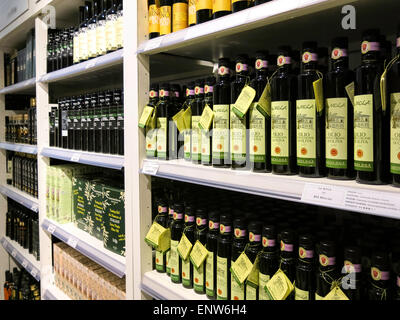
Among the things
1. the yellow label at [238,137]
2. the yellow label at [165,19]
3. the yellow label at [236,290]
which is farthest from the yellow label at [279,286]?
the yellow label at [165,19]

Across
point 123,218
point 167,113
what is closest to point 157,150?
point 167,113

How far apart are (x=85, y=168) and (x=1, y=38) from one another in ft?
5.28

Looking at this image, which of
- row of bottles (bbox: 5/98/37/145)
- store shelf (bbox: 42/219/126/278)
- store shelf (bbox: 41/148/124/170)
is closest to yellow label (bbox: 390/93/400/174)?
store shelf (bbox: 41/148/124/170)

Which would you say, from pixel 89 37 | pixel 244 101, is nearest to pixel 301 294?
pixel 244 101

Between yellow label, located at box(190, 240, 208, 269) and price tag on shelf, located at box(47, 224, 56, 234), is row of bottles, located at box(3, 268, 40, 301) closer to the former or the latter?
price tag on shelf, located at box(47, 224, 56, 234)

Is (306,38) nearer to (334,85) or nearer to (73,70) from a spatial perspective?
(334,85)

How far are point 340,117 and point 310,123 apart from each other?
0.08 metres

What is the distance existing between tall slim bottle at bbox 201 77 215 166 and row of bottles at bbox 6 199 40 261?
6.10 feet

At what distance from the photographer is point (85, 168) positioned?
7.12 ft

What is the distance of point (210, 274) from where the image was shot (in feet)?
3.81

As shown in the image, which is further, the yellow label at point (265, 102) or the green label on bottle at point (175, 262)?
the green label on bottle at point (175, 262)

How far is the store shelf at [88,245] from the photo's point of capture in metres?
1.54

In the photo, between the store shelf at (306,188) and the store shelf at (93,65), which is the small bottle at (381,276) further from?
the store shelf at (93,65)

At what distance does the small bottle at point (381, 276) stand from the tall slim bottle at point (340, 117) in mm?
196
